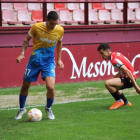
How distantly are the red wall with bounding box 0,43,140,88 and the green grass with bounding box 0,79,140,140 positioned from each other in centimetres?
310

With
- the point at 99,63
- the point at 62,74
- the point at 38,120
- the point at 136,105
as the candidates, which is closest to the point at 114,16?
the point at 99,63

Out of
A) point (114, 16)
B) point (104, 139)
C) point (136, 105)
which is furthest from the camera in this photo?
point (114, 16)

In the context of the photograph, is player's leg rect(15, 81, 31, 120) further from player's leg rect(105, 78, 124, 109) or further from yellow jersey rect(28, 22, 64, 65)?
player's leg rect(105, 78, 124, 109)

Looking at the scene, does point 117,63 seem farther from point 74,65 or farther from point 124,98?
point 74,65

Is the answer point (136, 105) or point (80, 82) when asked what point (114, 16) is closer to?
point (80, 82)

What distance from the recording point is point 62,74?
12.6 m

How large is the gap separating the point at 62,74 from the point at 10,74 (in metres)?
1.69

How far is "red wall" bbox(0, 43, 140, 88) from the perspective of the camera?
11.7 metres

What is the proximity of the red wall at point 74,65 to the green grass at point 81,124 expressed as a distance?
3104 millimetres

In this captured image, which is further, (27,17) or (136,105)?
(27,17)

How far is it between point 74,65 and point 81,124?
235 inches

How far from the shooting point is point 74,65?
42.0 ft

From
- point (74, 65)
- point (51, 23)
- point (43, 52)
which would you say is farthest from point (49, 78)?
point (74, 65)

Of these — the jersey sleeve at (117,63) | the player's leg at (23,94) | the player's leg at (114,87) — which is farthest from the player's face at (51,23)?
the player's leg at (114,87)
